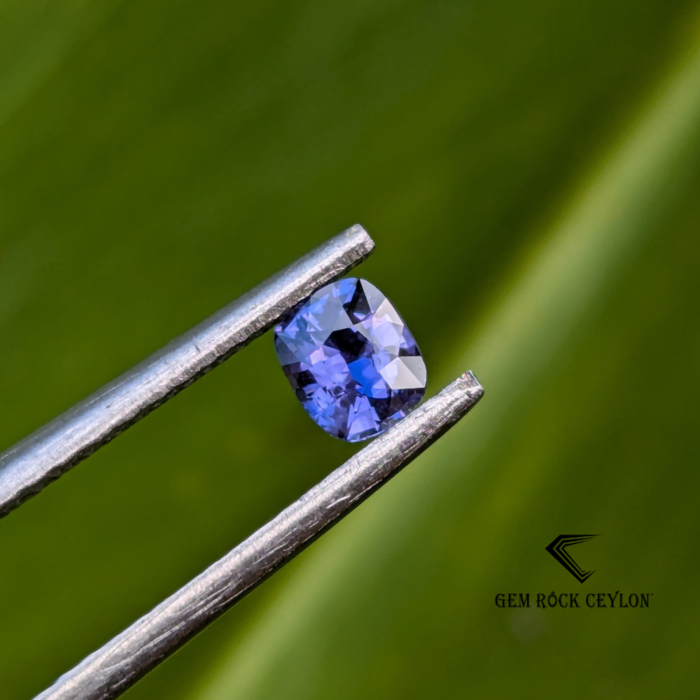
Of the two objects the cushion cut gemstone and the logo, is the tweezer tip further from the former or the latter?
the logo

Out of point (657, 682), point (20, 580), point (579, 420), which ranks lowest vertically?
point (657, 682)

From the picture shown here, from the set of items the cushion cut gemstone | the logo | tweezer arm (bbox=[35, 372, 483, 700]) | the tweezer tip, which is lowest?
the logo

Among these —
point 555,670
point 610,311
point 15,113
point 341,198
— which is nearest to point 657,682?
point 555,670

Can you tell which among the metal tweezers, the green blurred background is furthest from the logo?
the metal tweezers

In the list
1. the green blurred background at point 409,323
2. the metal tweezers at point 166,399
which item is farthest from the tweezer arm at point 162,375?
the green blurred background at point 409,323

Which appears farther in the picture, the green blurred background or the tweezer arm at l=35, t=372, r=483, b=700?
the green blurred background

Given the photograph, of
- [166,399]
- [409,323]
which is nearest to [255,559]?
[166,399]

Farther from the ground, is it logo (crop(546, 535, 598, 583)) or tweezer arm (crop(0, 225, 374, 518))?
tweezer arm (crop(0, 225, 374, 518))

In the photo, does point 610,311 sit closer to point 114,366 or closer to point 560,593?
point 560,593
